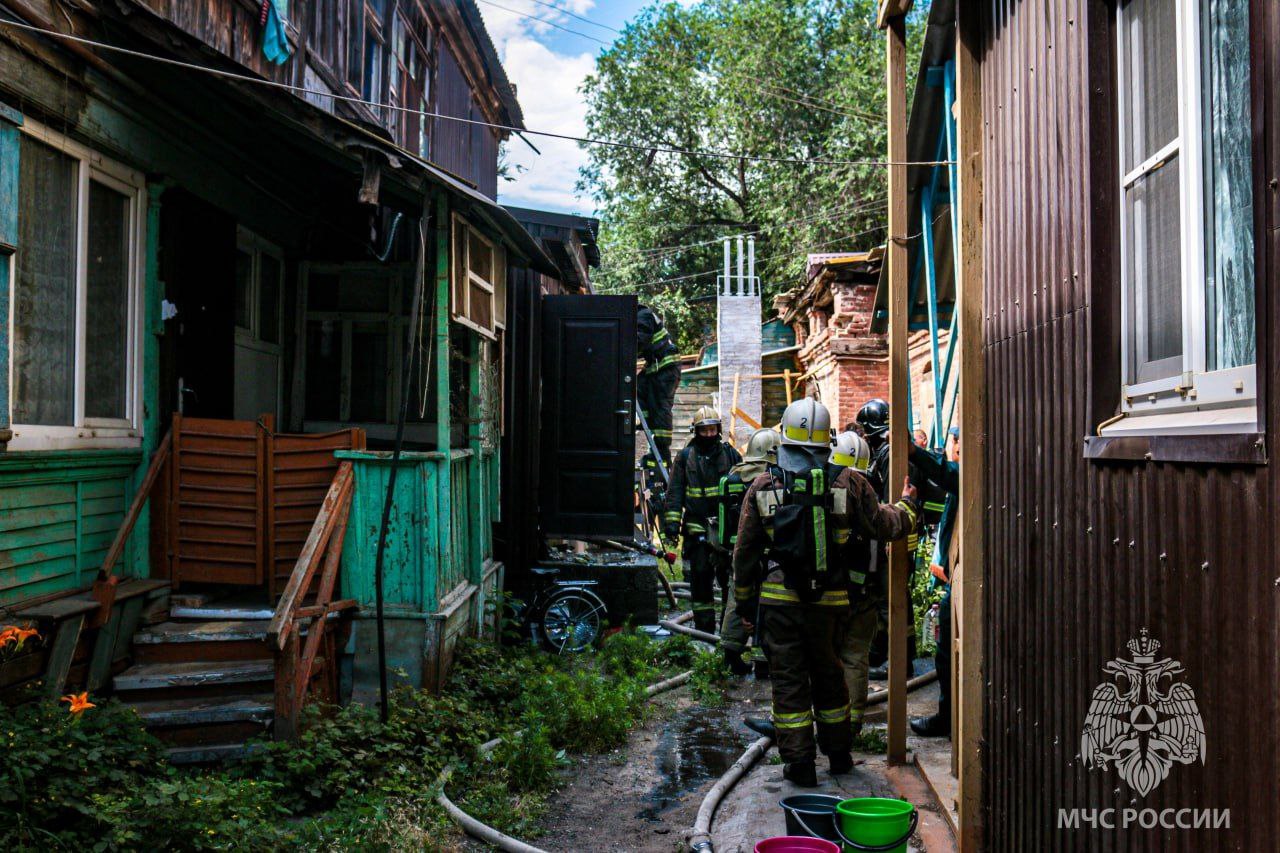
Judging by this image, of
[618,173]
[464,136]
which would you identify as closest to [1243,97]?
[464,136]

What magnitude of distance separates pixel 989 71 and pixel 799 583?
111 inches

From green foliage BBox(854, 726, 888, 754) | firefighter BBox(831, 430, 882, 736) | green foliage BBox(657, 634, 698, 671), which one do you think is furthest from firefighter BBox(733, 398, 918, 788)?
green foliage BBox(657, 634, 698, 671)

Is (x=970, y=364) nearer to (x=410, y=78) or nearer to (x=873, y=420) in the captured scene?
(x=873, y=420)

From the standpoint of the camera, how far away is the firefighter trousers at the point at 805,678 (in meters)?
5.66

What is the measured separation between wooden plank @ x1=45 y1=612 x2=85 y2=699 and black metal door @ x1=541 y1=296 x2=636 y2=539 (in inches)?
210

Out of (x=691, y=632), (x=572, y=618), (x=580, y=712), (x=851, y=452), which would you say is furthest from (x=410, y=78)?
(x=580, y=712)

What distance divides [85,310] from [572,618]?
4.96 meters

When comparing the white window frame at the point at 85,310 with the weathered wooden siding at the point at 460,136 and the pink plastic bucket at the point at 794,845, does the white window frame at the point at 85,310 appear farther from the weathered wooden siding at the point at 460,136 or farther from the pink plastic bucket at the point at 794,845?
the weathered wooden siding at the point at 460,136

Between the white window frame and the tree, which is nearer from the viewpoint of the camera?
the white window frame

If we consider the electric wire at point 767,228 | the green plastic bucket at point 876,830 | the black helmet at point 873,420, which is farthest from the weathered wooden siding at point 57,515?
the electric wire at point 767,228

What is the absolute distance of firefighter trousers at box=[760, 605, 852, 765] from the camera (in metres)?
5.66

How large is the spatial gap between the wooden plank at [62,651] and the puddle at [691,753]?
124 inches

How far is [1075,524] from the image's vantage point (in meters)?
3.18

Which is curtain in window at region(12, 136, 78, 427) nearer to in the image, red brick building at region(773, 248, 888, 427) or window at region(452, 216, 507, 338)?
window at region(452, 216, 507, 338)
